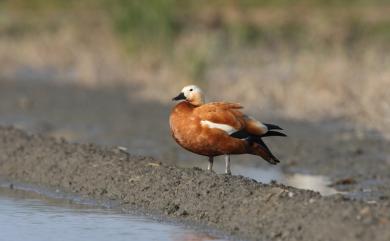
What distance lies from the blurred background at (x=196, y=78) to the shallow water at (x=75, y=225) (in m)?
3.28

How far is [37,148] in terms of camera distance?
1187 centimetres

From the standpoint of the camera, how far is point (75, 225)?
861 centimetres

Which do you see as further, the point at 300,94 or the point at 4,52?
the point at 4,52

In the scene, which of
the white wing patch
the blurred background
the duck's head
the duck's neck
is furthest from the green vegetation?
the white wing patch

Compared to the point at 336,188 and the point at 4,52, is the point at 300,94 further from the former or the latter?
the point at 4,52

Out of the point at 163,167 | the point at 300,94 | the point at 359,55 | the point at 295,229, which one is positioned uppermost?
the point at 359,55

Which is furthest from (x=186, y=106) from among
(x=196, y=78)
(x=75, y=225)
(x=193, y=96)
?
(x=196, y=78)

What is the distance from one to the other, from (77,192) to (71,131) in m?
5.56

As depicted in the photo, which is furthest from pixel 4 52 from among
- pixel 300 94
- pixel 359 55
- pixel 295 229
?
pixel 295 229

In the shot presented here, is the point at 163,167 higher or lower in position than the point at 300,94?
lower

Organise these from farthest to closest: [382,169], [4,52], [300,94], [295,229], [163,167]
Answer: [4,52] → [300,94] → [382,169] → [163,167] → [295,229]

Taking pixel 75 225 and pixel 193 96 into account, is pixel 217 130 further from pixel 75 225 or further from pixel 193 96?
pixel 75 225

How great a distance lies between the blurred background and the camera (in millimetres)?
14344

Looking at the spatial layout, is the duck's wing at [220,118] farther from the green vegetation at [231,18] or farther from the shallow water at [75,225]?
the green vegetation at [231,18]
